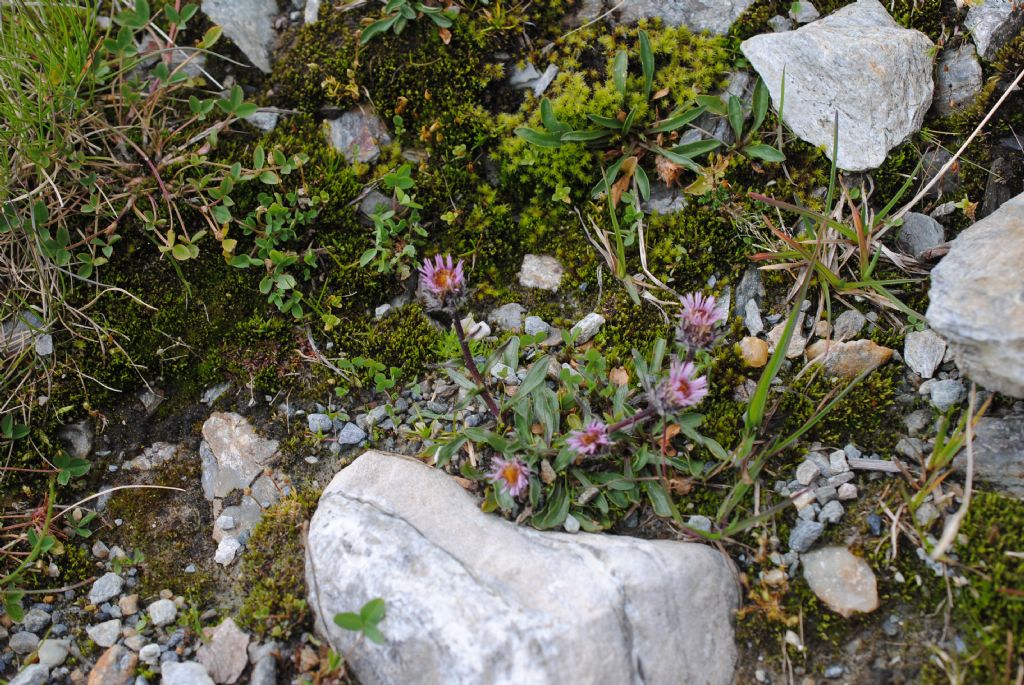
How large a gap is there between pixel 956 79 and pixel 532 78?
7.47 feet

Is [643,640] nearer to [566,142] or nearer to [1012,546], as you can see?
[1012,546]

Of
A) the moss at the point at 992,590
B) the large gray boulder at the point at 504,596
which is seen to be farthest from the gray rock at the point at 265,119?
the moss at the point at 992,590

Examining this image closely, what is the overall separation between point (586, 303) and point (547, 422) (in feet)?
2.54

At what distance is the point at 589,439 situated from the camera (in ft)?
10.6

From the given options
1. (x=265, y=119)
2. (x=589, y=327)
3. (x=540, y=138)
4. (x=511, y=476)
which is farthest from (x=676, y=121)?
(x=265, y=119)

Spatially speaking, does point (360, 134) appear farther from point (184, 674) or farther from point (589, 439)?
point (184, 674)

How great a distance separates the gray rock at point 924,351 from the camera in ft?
11.4

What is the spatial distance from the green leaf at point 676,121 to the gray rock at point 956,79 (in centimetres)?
129

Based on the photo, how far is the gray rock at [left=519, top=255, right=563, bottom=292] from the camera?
404cm

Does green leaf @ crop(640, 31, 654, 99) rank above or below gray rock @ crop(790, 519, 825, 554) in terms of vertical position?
above

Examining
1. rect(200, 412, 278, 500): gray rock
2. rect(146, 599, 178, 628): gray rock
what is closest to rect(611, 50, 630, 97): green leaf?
rect(200, 412, 278, 500): gray rock

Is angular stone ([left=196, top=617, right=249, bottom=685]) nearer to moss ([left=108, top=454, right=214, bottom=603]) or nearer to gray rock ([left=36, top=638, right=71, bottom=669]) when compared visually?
moss ([left=108, top=454, right=214, bottom=603])

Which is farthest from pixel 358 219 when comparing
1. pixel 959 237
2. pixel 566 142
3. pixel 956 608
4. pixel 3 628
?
pixel 956 608

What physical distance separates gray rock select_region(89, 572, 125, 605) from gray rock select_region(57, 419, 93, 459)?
2.21ft
